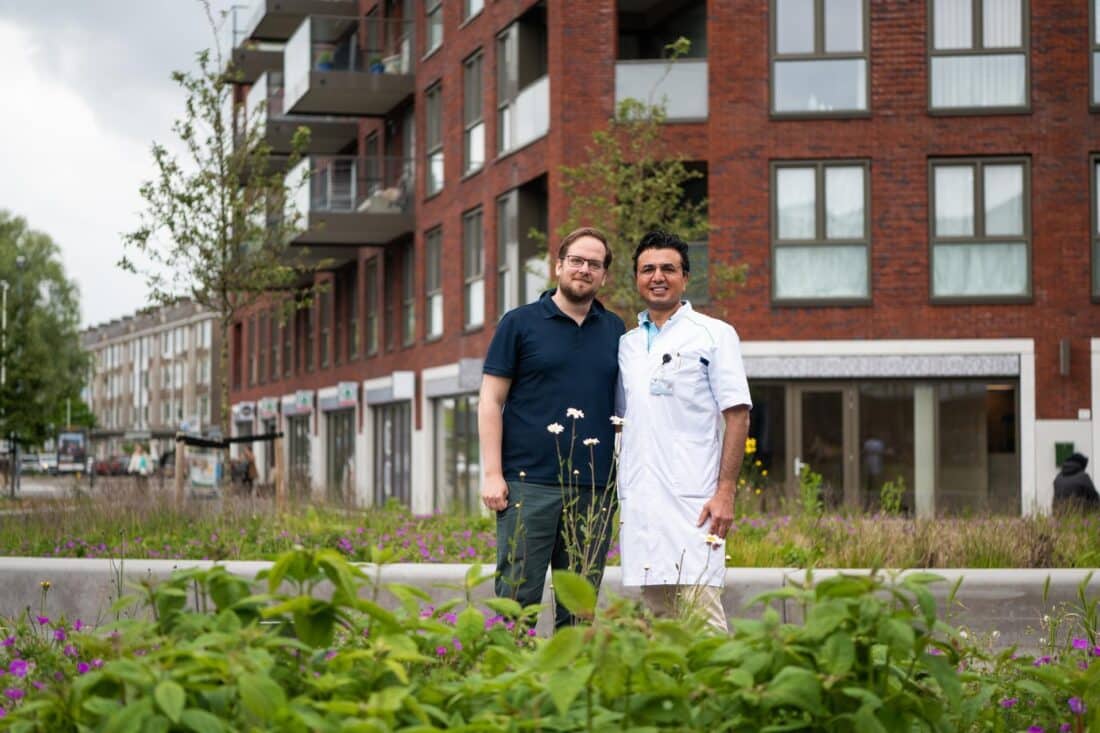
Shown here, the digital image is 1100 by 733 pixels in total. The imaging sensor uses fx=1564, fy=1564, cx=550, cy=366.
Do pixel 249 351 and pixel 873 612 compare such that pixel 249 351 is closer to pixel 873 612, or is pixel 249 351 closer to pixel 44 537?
pixel 44 537

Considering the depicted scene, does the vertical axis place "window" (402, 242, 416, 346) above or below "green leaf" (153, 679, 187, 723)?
above

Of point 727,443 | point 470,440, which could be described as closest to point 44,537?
point 727,443

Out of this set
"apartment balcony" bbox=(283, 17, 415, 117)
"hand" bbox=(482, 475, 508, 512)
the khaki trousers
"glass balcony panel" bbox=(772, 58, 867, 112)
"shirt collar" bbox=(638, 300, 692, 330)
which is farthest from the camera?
"apartment balcony" bbox=(283, 17, 415, 117)

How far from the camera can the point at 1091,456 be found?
24203mm

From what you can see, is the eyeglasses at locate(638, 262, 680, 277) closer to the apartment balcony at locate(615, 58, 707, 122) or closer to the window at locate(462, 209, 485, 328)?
the apartment balcony at locate(615, 58, 707, 122)

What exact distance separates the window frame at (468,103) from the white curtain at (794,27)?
7.13 metres

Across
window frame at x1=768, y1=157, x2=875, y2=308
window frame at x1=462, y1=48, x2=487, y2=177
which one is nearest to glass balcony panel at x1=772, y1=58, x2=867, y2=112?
window frame at x1=768, y1=157, x2=875, y2=308

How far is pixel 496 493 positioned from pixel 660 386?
793mm

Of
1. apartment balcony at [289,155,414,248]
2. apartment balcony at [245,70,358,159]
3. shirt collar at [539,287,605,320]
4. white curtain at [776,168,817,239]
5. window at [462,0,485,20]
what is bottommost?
shirt collar at [539,287,605,320]

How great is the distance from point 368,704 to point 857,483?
2233cm

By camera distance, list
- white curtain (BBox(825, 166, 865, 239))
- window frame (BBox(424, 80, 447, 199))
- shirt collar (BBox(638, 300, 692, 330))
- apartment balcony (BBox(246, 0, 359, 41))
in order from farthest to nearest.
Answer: apartment balcony (BBox(246, 0, 359, 41)), window frame (BBox(424, 80, 447, 199)), white curtain (BBox(825, 166, 865, 239)), shirt collar (BBox(638, 300, 692, 330))

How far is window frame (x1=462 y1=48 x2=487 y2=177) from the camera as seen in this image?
30.5m

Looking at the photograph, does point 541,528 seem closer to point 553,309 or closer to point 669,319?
point 553,309

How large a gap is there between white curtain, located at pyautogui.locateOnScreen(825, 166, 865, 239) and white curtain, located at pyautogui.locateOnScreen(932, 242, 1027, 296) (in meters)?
1.43
